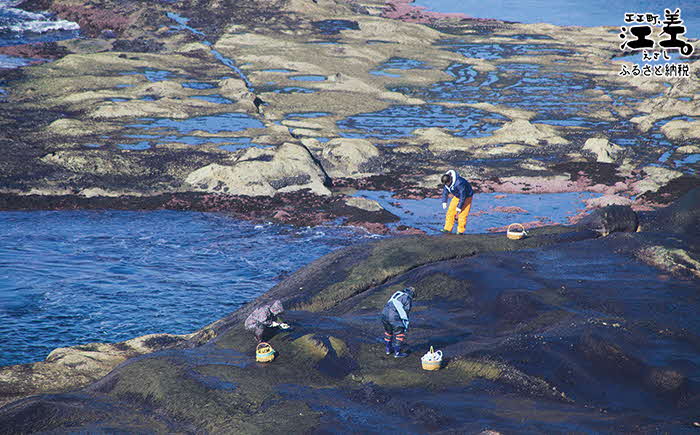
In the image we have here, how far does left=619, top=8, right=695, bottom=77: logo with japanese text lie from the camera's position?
48438 mm

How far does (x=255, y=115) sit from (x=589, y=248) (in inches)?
1293

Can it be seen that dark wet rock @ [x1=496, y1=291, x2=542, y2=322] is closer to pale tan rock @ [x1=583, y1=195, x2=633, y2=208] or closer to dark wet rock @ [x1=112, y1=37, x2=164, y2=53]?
pale tan rock @ [x1=583, y1=195, x2=633, y2=208]

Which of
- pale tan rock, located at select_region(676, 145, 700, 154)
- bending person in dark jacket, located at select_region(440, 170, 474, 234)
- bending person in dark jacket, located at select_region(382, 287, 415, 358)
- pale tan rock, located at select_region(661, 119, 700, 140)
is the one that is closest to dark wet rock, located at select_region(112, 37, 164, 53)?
pale tan rock, located at select_region(661, 119, 700, 140)

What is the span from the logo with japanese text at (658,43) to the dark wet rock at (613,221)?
27626 mm

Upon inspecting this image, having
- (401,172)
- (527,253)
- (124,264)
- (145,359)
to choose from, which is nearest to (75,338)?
(124,264)

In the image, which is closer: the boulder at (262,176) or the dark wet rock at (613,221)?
the dark wet rock at (613,221)

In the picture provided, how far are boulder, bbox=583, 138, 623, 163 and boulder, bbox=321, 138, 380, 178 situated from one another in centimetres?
1422

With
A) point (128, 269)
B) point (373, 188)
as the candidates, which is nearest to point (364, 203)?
point (373, 188)

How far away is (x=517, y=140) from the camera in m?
46.6

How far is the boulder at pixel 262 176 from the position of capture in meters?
37.3

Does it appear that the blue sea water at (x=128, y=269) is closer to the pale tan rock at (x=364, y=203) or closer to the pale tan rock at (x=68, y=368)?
the pale tan rock at (x=68, y=368)

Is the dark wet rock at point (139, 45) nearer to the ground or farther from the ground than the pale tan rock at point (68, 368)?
farther from the ground

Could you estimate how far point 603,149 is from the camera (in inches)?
1726

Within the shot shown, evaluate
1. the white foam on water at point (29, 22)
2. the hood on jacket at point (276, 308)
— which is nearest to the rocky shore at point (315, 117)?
the white foam on water at point (29, 22)
